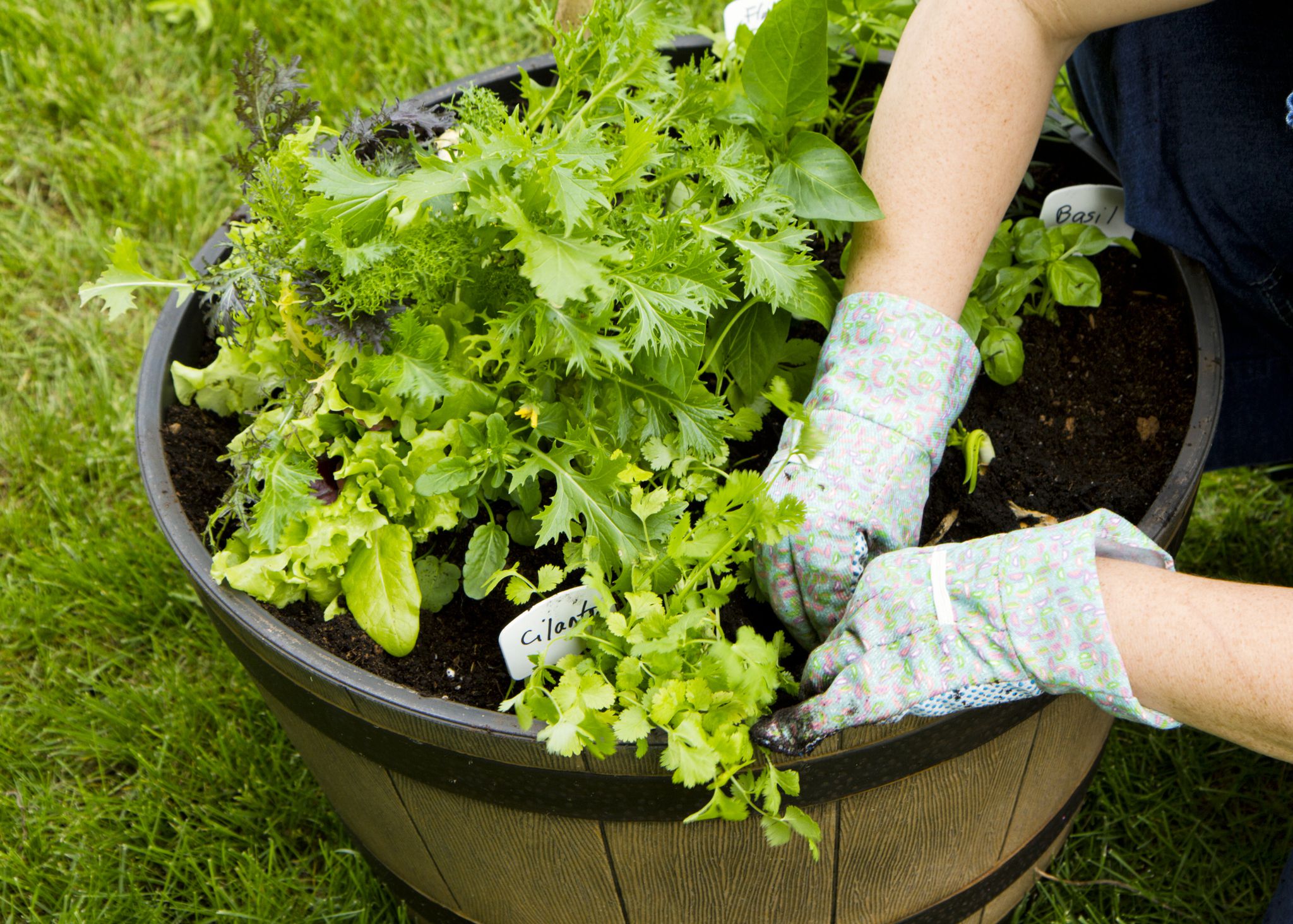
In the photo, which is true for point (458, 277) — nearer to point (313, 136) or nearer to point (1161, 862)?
point (313, 136)

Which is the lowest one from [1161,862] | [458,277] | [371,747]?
[1161,862]

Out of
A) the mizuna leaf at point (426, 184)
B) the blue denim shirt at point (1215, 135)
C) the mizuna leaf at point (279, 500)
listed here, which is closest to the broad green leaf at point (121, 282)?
the mizuna leaf at point (279, 500)

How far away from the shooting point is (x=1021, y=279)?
1.47m

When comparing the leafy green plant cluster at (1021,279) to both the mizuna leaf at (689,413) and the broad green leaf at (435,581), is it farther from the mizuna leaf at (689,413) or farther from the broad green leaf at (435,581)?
the broad green leaf at (435,581)

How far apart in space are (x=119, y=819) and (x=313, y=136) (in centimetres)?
115

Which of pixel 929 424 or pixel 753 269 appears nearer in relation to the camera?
pixel 753 269

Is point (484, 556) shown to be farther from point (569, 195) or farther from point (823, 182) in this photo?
point (823, 182)

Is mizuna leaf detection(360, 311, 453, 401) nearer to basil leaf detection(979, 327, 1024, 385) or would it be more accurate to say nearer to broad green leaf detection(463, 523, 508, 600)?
broad green leaf detection(463, 523, 508, 600)

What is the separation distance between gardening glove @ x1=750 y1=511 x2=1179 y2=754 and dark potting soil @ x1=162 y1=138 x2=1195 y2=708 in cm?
22

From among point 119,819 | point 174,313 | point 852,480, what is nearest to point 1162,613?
point 852,480

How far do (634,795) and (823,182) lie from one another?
696 millimetres

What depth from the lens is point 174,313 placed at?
1453 mm

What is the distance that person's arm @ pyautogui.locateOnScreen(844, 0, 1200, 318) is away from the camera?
1.27 meters

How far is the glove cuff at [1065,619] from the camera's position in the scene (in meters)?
1.01
